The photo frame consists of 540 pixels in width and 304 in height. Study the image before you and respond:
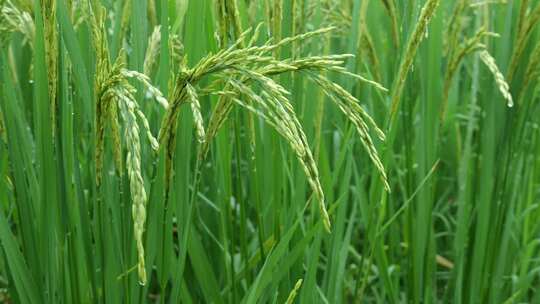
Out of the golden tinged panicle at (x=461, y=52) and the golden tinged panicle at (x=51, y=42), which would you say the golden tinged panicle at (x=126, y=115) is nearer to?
the golden tinged panicle at (x=51, y=42)

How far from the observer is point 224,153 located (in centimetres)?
156

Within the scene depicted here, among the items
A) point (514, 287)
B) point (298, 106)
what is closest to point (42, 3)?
point (298, 106)

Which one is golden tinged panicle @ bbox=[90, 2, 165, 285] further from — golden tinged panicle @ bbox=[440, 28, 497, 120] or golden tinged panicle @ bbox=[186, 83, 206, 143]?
golden tinged panicle @ bbox=[440, 28, 497, 120]

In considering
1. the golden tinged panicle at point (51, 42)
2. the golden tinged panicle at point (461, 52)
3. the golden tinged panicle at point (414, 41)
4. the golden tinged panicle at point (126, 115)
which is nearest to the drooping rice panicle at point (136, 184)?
the golden tinged panicle at point (126, 115)

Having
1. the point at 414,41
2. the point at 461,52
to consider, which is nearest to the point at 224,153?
the point at 414,41

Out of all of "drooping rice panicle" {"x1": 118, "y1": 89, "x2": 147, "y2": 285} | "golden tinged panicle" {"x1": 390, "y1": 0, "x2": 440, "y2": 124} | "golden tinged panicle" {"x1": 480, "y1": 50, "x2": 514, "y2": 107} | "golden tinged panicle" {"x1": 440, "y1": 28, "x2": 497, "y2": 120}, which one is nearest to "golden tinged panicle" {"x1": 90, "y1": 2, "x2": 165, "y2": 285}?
"drooping rice panicle" {"x1": 118, "y1": 89, "x2": 147, "y2": 285}

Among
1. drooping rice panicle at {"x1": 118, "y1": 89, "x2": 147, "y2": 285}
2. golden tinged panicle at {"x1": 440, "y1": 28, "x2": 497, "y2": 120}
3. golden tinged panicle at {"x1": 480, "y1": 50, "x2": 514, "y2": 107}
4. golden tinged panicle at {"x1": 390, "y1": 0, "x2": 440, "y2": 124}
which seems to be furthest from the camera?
golden tinged panicle at {"x1": 440, "y1": 28, "x2": 497, "y2": 120}

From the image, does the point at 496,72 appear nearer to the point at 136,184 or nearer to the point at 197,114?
the point at 197,114

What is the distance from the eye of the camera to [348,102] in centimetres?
103

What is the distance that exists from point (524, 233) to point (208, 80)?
1144mm

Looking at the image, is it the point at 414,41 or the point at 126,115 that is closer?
the point at 126,115

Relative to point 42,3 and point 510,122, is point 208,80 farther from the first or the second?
point 510,122

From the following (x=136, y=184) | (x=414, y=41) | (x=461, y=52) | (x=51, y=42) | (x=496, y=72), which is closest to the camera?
(x=136, y=184)

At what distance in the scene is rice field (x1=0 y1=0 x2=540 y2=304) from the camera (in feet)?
3.69
